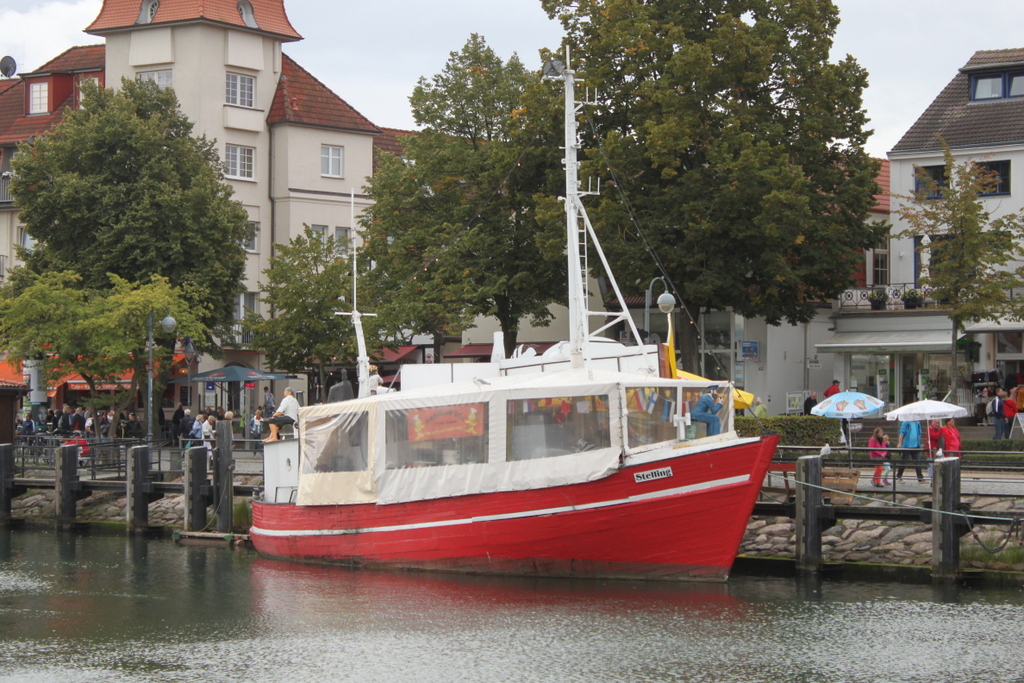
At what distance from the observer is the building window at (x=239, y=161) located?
56500 mm

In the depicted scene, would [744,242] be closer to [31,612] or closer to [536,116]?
[536,116]

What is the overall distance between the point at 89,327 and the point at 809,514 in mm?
24722

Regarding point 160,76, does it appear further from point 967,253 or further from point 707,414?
point 707,414

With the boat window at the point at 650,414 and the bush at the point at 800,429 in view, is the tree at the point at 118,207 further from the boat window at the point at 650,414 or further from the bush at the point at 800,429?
the boat window at the point at 650,414

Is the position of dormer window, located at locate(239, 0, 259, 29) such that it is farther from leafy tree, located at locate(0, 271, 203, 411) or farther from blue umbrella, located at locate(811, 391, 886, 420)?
blue umbrella, located at locate(811, 391, 886, 420)

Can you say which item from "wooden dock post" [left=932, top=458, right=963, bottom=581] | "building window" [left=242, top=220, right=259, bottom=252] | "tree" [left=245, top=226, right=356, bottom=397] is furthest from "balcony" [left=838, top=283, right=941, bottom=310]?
"wooden dock post" [left=932, top=458, right=963, bottom=581]

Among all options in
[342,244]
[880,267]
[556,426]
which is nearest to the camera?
[556,426]

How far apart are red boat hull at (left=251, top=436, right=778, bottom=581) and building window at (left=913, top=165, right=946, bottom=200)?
71.3 feet

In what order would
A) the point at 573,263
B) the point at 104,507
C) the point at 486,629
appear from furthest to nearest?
the point at 104,507 → the point at 573,263 → the point at 486,629

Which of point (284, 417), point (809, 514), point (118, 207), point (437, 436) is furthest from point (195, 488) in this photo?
point (118, 207)

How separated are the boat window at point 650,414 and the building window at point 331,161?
1538 inches

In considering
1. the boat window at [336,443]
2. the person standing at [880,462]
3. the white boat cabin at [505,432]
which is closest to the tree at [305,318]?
the boat window at [336,443]

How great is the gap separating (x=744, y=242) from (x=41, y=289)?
20.9 m

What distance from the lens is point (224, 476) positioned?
97.1 ft
